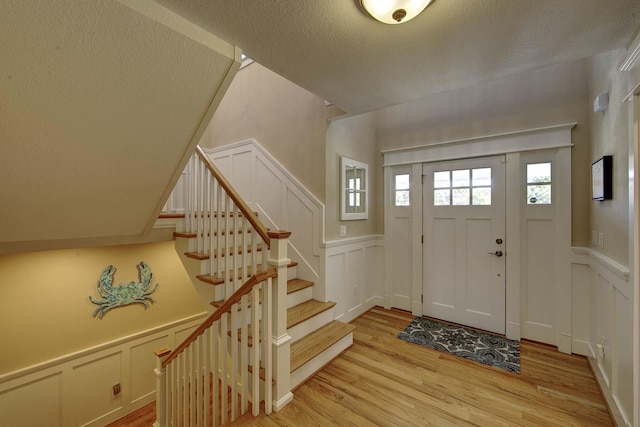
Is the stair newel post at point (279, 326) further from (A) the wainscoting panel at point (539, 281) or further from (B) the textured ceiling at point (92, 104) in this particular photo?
(A) the wainscoting panel at point (539, 281)

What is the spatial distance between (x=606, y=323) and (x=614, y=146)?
1.32 m

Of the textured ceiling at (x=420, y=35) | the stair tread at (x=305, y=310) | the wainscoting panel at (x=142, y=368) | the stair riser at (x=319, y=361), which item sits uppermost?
the textured ceiling at (x=420, y=35)

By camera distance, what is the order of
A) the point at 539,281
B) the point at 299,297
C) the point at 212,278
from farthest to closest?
the point at 299,297 < the point at 539,281 < the point at 212,278

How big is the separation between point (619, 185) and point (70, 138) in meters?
3.45

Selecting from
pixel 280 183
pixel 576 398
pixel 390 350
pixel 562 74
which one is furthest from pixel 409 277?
pixel 562 74

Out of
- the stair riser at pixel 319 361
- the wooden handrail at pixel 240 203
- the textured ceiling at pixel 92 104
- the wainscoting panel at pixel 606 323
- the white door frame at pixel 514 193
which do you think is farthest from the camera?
the white door frame at pixel 514 193

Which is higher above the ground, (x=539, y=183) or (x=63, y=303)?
(x=539, y=183)

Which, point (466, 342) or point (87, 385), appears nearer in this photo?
point (466, 342)

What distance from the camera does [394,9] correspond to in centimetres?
128

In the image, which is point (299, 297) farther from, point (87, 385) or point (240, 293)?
point (87, 385)

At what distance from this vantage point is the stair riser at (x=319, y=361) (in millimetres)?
2128

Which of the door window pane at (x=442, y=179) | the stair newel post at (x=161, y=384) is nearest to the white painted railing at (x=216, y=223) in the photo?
the stair newel post at (x=161, y=384)

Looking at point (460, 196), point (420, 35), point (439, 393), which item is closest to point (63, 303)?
Answer: point (439, 393)

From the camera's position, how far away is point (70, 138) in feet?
4.88
